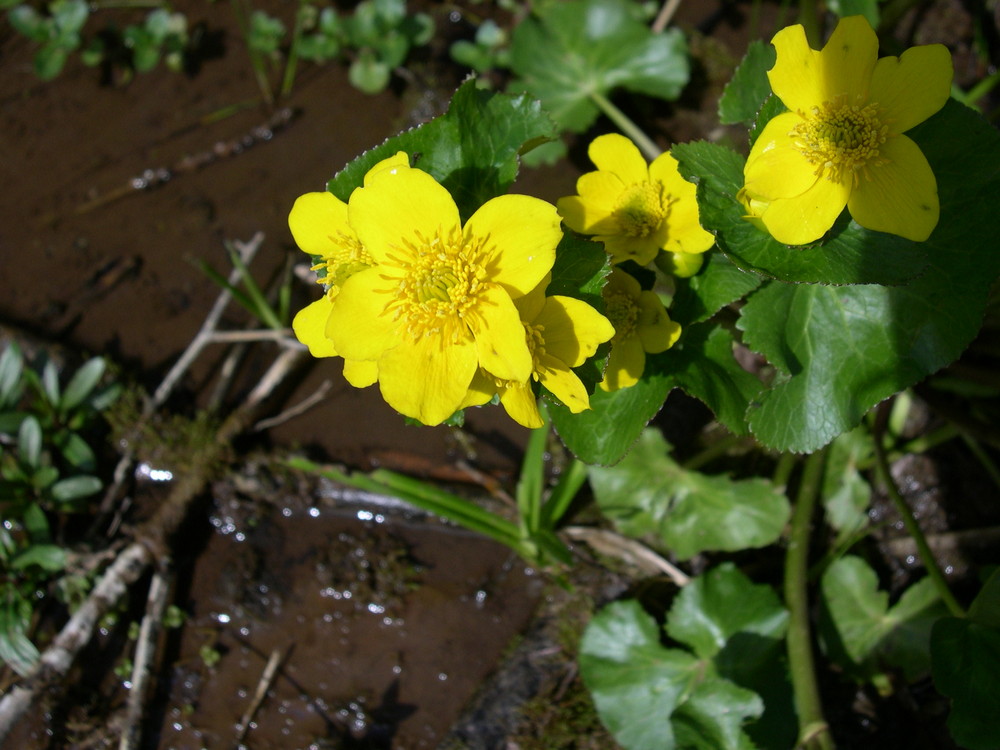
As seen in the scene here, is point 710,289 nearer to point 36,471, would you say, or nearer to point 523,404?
point 523,404

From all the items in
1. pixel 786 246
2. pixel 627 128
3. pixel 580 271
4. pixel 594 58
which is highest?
pixel 594 58

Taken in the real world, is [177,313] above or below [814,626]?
above

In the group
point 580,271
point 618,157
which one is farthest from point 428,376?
point 618,157

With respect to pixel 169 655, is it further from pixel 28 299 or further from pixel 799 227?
pixel 799 227

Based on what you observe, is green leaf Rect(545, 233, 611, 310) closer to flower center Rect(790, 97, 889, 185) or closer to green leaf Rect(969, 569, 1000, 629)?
flower center Rect(790, 97, 889, 185)

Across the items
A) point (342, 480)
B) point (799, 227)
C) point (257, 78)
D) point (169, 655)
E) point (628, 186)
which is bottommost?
point (169, 655)

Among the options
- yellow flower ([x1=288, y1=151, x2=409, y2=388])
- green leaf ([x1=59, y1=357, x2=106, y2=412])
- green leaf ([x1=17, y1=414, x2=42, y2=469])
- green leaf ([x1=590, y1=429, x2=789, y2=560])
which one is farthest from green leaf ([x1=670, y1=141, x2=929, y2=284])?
green leaf ([x1=17, y1=414, x2=42, y2=469])

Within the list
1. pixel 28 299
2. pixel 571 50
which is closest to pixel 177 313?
pixel 28 299
